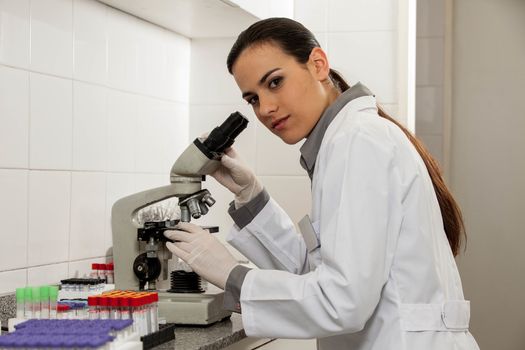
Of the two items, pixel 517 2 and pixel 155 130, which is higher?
pixel 517 2

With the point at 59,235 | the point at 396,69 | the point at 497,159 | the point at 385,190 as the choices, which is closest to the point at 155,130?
the point at 59,235

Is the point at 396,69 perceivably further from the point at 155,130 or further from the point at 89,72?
the point at 89,72

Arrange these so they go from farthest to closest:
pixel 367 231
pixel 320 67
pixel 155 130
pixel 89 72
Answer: pixel 155 130, pixel 89 72, pixel 320 67, pixel 367 231

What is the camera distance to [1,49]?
1.90 metres

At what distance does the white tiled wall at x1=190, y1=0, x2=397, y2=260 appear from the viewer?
2822 millimetres

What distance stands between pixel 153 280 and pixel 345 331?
27.6 inches

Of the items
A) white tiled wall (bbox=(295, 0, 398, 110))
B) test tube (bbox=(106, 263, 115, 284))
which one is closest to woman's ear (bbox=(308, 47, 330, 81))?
test tube (bbox=(106, 263, 115, 284))

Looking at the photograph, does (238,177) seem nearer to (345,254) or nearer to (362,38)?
(345,254)

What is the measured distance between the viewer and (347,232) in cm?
144

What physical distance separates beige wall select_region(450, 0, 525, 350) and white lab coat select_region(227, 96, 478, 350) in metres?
2.36

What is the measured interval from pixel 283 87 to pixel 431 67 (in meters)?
2.34

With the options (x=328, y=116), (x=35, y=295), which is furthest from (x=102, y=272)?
(x=328, y=116)

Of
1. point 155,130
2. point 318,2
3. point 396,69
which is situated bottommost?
point 155,130

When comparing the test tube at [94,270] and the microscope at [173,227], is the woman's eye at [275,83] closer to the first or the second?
the microscope at [173,227]
